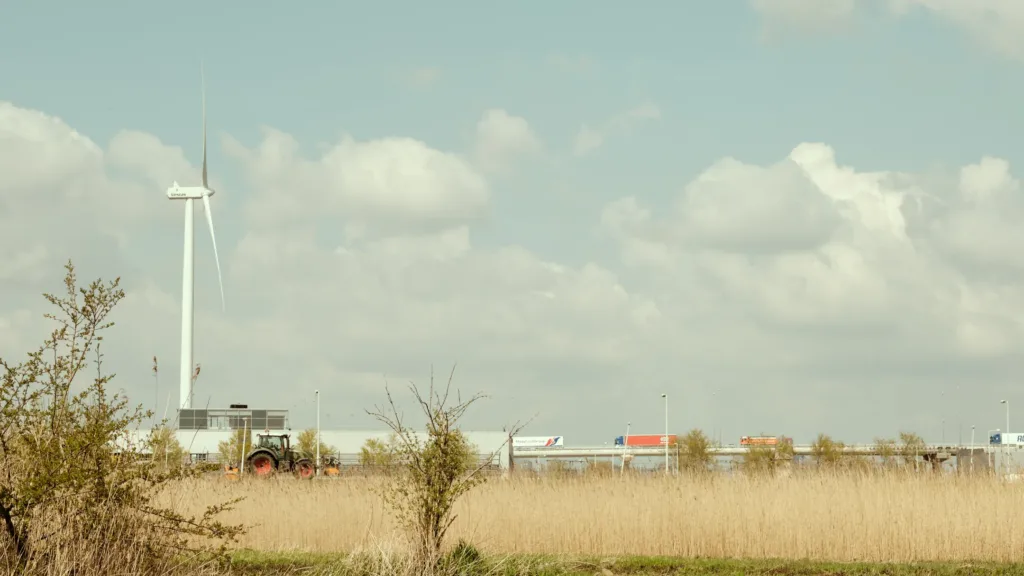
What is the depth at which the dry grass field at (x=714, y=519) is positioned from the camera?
669 inches

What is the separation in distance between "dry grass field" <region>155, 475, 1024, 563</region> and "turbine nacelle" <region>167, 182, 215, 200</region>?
44.7 metres

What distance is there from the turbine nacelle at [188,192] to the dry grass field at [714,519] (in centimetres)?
4468

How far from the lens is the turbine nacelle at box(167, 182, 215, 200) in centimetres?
6238

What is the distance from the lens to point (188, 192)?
62875 mm

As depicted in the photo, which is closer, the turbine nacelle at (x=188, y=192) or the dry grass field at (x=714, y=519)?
the dry grass field at (x=714, y=519)

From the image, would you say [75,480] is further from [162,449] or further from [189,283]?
[189,283]

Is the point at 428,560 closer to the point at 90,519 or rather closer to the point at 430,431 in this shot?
the point at 430,431

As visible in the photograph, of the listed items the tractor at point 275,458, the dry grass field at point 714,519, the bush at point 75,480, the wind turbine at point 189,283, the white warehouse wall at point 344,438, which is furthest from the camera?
the white warehouse wall at point 344,438

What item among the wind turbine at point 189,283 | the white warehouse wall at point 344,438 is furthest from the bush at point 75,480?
the white warehouse wall at point 344,438

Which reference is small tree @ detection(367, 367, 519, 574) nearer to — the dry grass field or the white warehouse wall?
the dry grass field

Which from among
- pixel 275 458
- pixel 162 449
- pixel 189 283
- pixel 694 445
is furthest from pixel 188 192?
pixel 162 449

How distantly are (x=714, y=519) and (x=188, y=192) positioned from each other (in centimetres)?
5097

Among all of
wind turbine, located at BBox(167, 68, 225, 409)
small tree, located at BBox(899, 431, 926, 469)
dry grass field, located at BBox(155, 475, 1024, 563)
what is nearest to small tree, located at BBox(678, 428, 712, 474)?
small tree, located at BBox(899, 431, 926, 469)

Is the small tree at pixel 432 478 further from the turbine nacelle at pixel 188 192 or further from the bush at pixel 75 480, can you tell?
the turbine nacelle at pixel 188 192
